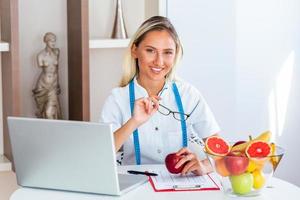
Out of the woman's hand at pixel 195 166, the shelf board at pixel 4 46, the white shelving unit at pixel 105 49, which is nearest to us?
the woman's hand at pixel 195 166

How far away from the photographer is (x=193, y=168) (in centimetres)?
206

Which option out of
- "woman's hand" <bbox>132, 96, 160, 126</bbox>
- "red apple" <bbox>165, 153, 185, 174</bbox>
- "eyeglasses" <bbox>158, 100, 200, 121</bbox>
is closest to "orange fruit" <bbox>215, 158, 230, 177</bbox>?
"red apple" <bbox>165, 153, 185, 174</bbox>

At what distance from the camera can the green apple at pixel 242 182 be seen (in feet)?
5.99

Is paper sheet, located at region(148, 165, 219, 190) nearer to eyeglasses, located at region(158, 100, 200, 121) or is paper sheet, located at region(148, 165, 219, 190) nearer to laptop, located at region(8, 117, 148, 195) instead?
laptop, located at region(8, 117, 148, 195)

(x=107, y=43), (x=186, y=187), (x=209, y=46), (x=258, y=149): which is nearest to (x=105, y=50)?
(x=107, y=43)

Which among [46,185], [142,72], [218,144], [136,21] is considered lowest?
[46,185]

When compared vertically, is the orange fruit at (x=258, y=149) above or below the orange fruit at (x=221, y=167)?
above

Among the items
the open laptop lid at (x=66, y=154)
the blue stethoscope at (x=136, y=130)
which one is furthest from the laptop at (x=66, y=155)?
the blue stethoscope at (x=136, y=130)

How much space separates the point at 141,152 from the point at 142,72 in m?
0.30

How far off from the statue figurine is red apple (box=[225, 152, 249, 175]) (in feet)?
4.22

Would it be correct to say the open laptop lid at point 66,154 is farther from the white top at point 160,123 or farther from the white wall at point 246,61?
the white wall at point 246,61

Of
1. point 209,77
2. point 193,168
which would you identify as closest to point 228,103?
point 209,77

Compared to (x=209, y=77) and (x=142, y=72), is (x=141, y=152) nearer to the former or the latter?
(x=142, y=72)

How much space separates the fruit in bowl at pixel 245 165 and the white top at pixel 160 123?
1.88ft
